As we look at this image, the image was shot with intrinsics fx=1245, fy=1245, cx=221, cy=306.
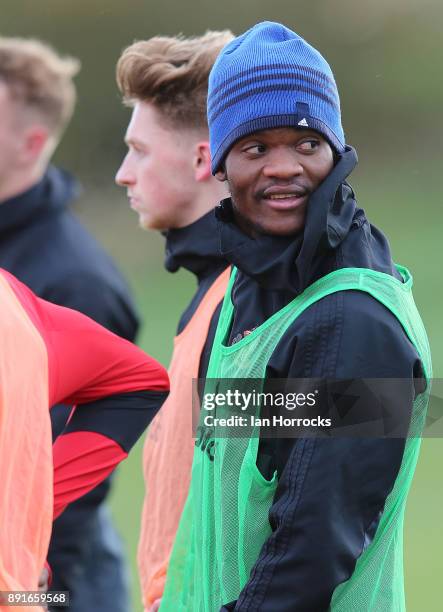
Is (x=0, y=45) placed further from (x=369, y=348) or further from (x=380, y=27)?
(x=380, y=27)

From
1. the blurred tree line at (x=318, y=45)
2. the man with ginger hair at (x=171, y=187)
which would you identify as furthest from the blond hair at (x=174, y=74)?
the blurred tree line at (x=318, y=45)

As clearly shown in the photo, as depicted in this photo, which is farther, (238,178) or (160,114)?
(160,114)

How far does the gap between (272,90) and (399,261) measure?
1203cm

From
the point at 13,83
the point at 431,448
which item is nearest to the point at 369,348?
the point at 13,83

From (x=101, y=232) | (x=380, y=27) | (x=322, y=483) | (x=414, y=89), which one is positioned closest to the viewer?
(x=322, y=483)

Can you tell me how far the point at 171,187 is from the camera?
301cm

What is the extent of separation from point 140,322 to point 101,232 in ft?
31.8

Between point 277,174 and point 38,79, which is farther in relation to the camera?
→ point 38,79

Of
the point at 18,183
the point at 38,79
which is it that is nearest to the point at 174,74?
the point at 18,183

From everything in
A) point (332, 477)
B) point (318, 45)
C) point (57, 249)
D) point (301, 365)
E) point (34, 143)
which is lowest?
point (332, 477)

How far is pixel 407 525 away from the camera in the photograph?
6.24 meters

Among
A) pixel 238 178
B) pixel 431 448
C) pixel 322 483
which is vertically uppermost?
pixel 431 448

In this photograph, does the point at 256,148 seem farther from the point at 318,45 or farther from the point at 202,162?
the point at 318,45

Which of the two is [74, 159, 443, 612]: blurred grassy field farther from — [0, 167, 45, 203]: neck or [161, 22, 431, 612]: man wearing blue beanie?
[161, 22, 431, 612]: man wearing blue beanie
